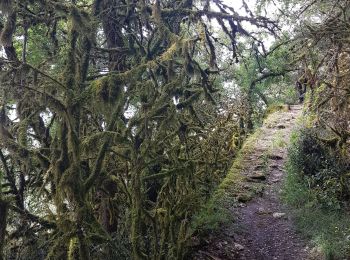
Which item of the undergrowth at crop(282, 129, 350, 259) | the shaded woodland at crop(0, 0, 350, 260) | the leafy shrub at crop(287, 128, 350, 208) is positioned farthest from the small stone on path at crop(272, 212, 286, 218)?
the shaded woodland at crop(0, 0, 350, 260)

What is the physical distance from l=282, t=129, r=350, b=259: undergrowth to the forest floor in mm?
237

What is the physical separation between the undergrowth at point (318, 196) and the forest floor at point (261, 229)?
237 mm

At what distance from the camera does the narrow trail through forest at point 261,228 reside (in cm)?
710

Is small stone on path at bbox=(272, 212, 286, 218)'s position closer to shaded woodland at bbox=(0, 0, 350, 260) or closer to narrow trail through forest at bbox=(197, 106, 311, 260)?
narrow trail through forest at bbox=(197, 106, 311, 260)

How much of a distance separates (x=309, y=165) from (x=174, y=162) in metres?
5.34

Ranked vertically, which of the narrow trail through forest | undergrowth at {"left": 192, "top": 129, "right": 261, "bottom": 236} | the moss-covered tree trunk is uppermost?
the moss-covered tree trunk

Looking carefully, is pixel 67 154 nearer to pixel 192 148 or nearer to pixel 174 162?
pixel 174 162

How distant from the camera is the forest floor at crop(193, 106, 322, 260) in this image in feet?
23.2

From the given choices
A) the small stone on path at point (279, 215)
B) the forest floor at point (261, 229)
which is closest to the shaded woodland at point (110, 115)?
the forest floor at point (261, 229)

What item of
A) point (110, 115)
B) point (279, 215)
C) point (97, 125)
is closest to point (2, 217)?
point (110, 115)

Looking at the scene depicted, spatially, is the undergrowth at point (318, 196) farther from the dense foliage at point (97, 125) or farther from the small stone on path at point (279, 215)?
the dense foliage at point (97, 125)

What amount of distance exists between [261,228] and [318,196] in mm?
1376

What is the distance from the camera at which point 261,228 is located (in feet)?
26.4

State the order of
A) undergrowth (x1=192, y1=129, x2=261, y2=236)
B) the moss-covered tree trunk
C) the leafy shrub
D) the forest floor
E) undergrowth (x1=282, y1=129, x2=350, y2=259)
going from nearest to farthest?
the moss-covered tree trunk < undergrowth (x1=282, y1=129, x2=350, y2=259) < the forest floor < undergrowth (x1=192, y1=129, x2=261, y2=236) < the leafy shrub
